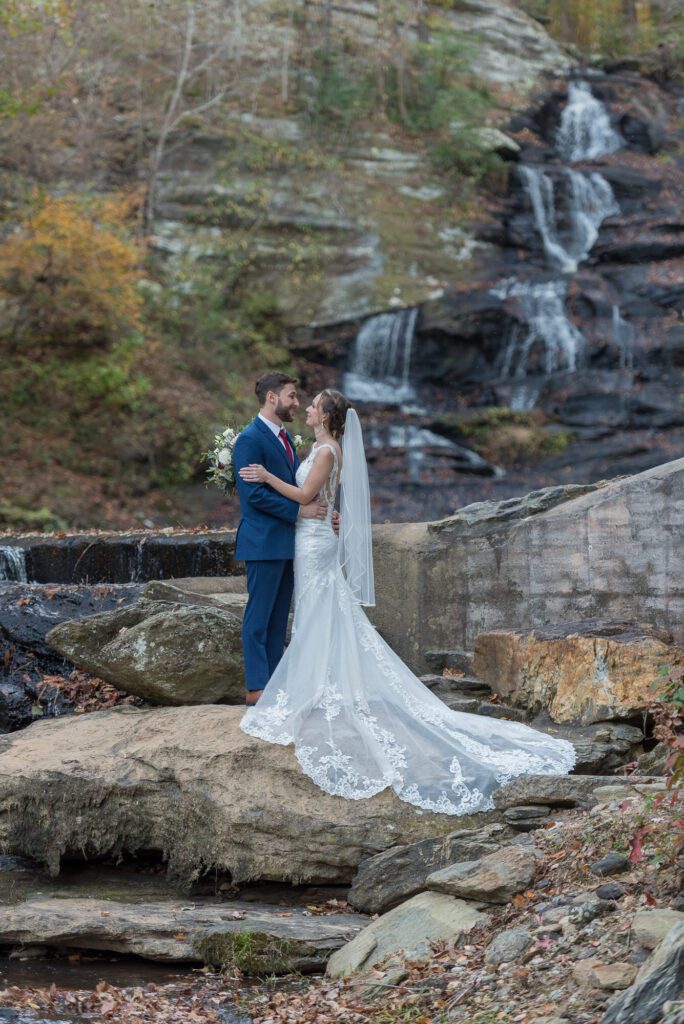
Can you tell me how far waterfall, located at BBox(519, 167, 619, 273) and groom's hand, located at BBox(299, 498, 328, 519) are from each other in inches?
723

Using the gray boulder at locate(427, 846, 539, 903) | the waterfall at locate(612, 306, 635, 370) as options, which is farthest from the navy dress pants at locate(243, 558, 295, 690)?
the waterfall at locate(612, 306, 635, 370)

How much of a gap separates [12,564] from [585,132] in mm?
20950

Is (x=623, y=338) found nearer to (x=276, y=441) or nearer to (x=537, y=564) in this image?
(x=537, y=564)

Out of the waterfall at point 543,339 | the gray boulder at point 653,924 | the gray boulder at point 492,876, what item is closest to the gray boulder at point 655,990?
the gray boulder at point 653,924

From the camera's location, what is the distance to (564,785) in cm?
616

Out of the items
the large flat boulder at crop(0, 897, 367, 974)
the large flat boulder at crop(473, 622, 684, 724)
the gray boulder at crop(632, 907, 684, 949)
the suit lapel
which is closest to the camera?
the gray boulder at crop(632, 907, 684, 949)

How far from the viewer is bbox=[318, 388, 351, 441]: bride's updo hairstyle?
724cm

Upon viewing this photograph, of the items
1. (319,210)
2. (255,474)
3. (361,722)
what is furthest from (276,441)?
(319,210)

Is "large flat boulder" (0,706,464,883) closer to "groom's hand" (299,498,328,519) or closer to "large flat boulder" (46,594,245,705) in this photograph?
"large flat boulder" (46,594,245,705)

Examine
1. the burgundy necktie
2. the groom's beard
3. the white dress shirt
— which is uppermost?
the groom's beard

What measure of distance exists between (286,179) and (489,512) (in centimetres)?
1729

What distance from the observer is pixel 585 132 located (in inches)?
1112

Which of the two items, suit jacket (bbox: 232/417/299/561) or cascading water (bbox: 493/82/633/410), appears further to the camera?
cascading water (bbox: 493/82/633/410)

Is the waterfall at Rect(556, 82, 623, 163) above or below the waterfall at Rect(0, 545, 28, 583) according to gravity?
above
